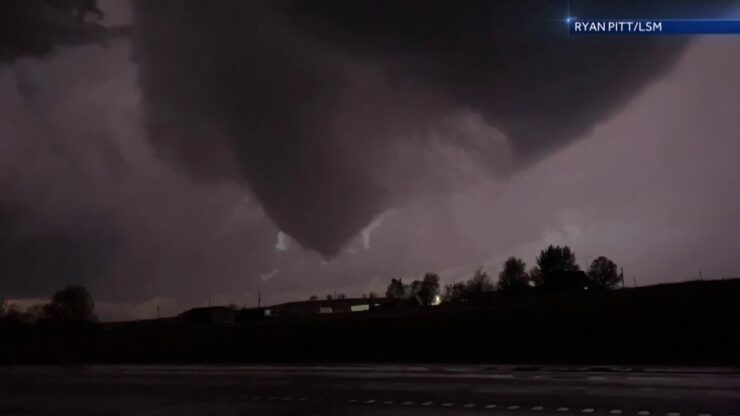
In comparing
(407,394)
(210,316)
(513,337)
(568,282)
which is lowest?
(407,394)

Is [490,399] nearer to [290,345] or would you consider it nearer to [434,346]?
[434,346]

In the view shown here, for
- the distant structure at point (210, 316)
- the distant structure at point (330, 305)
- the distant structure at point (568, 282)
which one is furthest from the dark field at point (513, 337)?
the distant structure at point (330, 305)

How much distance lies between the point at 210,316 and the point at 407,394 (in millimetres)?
83255

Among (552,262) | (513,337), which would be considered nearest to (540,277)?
(552,262)

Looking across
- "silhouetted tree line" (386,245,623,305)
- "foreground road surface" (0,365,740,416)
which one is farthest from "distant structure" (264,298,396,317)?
"foreground road surface" (0,365,740,416)

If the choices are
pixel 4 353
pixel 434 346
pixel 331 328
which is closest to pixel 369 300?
pixel 4 353

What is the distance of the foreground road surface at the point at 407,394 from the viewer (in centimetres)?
1839

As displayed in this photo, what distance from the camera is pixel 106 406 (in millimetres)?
22250

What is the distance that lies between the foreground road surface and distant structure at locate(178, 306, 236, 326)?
6806 centimetres

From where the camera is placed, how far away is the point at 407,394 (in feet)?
73.4

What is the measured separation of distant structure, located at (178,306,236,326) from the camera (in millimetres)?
100312

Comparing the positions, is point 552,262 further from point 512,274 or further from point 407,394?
point 407,394

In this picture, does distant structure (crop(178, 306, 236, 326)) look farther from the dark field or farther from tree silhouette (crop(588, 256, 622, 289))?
tree silhouette (crop(588, 256, 622, 289))

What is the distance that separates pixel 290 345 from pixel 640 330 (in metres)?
26.2
